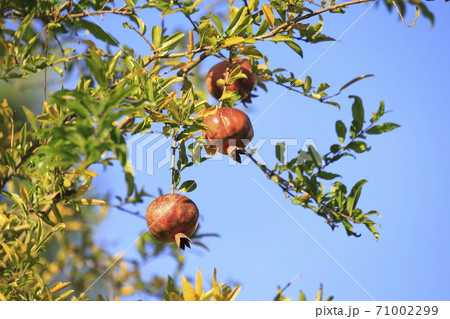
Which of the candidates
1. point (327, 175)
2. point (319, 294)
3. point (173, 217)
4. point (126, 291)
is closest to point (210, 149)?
point (173, 217)

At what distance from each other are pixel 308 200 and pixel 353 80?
341 mm

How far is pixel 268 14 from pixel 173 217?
20.4 inches

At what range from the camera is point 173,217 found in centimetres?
106

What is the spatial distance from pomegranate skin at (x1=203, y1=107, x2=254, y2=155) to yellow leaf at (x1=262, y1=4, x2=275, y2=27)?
0.75 feet

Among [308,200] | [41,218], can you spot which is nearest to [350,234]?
[308,200]

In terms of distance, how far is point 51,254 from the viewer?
188 cm

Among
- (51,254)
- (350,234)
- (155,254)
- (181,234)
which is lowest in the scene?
(51,254)

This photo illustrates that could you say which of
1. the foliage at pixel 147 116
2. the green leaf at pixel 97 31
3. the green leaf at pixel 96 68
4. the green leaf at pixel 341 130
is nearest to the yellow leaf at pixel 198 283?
the foliage at pixel 147 116

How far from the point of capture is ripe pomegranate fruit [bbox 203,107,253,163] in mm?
1104

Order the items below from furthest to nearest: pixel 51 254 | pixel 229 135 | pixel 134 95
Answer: pixel 51 254
pixel 229 135
pixel 134 95

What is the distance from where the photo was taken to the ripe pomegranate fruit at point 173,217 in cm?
106

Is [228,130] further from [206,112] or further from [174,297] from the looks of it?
[174,297]

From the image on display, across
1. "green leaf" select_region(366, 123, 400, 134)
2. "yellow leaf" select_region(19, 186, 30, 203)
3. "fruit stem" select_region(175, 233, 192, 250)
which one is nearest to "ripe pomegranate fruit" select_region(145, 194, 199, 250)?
"fruit stem" select_region(175, 233, 192, 250)

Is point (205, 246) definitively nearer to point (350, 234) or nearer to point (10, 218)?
point (350, 234)
